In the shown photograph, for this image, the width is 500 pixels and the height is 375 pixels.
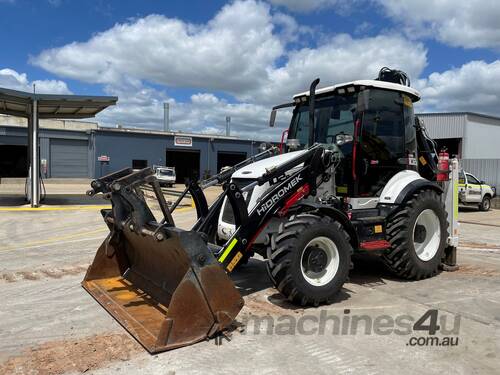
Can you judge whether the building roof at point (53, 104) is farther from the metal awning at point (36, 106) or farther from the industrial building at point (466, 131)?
the industrial building at point (466, 131)

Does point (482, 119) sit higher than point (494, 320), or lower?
higher

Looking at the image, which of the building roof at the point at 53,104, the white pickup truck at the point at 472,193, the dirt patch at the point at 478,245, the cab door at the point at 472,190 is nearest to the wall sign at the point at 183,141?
the building roof at the point at 53,104

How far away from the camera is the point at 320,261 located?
535 centimetres

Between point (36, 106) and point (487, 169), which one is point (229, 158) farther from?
point (36, 106)

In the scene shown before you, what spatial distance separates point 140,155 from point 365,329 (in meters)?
40.8

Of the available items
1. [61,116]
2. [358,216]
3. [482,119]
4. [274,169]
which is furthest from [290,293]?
[482,119]

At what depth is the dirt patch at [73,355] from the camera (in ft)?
12.4

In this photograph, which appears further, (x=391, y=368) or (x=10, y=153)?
(x=10, y=153)

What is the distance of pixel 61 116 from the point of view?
20453mm

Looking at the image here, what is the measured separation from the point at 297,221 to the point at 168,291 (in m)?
1.61

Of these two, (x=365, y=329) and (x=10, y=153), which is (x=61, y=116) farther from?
(x=10, y=153)

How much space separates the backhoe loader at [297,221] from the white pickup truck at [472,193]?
40.5ft

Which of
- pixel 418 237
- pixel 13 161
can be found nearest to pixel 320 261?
pixel 418 237

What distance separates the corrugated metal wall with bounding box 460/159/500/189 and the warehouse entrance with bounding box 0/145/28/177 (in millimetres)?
38609
